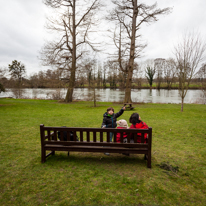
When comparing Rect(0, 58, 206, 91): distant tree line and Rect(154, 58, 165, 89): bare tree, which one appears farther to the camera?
Rect(154, 58, 165, 89): bare tree

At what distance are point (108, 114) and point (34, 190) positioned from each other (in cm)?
234

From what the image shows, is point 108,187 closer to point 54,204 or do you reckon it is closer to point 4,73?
point 54,204

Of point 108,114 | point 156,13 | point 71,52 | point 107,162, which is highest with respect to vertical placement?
point 156,13

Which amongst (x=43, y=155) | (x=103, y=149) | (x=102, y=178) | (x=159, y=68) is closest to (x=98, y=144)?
(x=103, y=149)

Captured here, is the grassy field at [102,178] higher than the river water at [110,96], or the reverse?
the river water at [110,96]

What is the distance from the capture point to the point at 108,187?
2684 mm

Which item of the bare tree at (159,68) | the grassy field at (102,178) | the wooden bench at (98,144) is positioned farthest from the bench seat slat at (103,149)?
the bare tree at (159,68)

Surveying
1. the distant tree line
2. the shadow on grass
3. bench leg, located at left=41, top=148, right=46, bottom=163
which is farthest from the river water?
bench leg, located at left=41, top=148, right=46, bottom=163

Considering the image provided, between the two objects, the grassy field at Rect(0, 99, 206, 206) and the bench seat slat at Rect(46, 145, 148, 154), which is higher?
the bench seat slat at Rect(46, 145, 148, 154)

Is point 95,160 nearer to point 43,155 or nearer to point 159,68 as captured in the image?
point 43,155

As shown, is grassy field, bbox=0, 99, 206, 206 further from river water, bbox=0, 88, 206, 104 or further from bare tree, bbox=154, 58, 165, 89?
bare tree, bbox=154, 58, 165, 89

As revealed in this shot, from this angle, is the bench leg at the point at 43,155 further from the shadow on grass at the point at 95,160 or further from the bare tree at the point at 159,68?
the bare tree at the point at 159,68

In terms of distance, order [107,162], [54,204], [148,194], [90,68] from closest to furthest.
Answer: [54,204]
[148,194]
[107,162]
[90,68]

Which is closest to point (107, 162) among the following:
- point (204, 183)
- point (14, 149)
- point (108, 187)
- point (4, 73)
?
point (108, 187)
